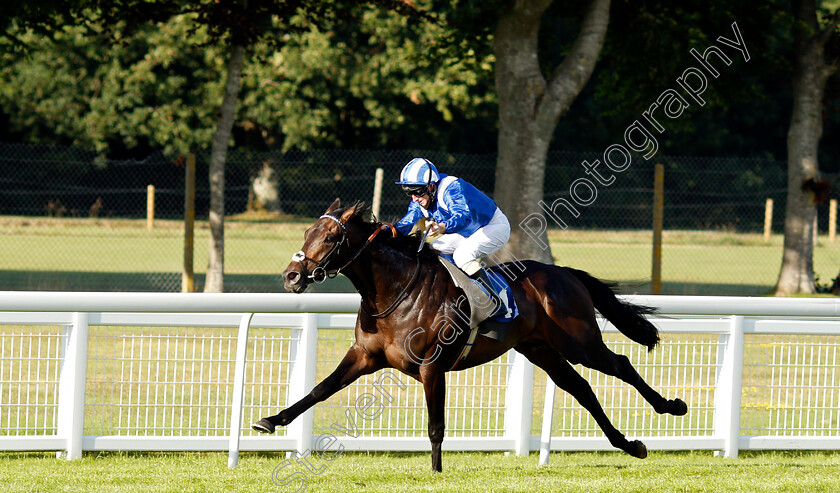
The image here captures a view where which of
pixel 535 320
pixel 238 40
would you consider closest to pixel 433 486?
pixel 535 320

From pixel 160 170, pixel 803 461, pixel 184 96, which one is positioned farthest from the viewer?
pixel 184 96

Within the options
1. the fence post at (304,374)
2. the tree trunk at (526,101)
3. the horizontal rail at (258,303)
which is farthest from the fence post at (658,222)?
the fence post at (304,374)

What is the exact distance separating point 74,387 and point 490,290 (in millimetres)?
2320

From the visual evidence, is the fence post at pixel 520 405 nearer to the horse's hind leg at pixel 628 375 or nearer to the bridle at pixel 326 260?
the horse's hind leg at pixel 628 375

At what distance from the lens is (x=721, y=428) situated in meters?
6.22

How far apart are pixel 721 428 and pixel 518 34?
7933 mm

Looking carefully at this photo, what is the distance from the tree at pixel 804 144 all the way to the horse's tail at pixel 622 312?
10.4m

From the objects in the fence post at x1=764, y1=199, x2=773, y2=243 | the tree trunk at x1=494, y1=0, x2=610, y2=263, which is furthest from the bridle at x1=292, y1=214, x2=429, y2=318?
the fence post at x1=764, y1=199, x2=773, y2=243

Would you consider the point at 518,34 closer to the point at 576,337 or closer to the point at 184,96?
the point at 576,337

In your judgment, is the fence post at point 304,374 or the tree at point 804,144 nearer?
the fence post at point 304,374

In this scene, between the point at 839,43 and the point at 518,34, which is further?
the point at 839,43

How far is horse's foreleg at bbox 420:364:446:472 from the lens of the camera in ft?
16.1

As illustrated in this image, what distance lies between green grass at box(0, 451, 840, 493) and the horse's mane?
114 centimetres

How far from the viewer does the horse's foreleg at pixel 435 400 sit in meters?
4.91
